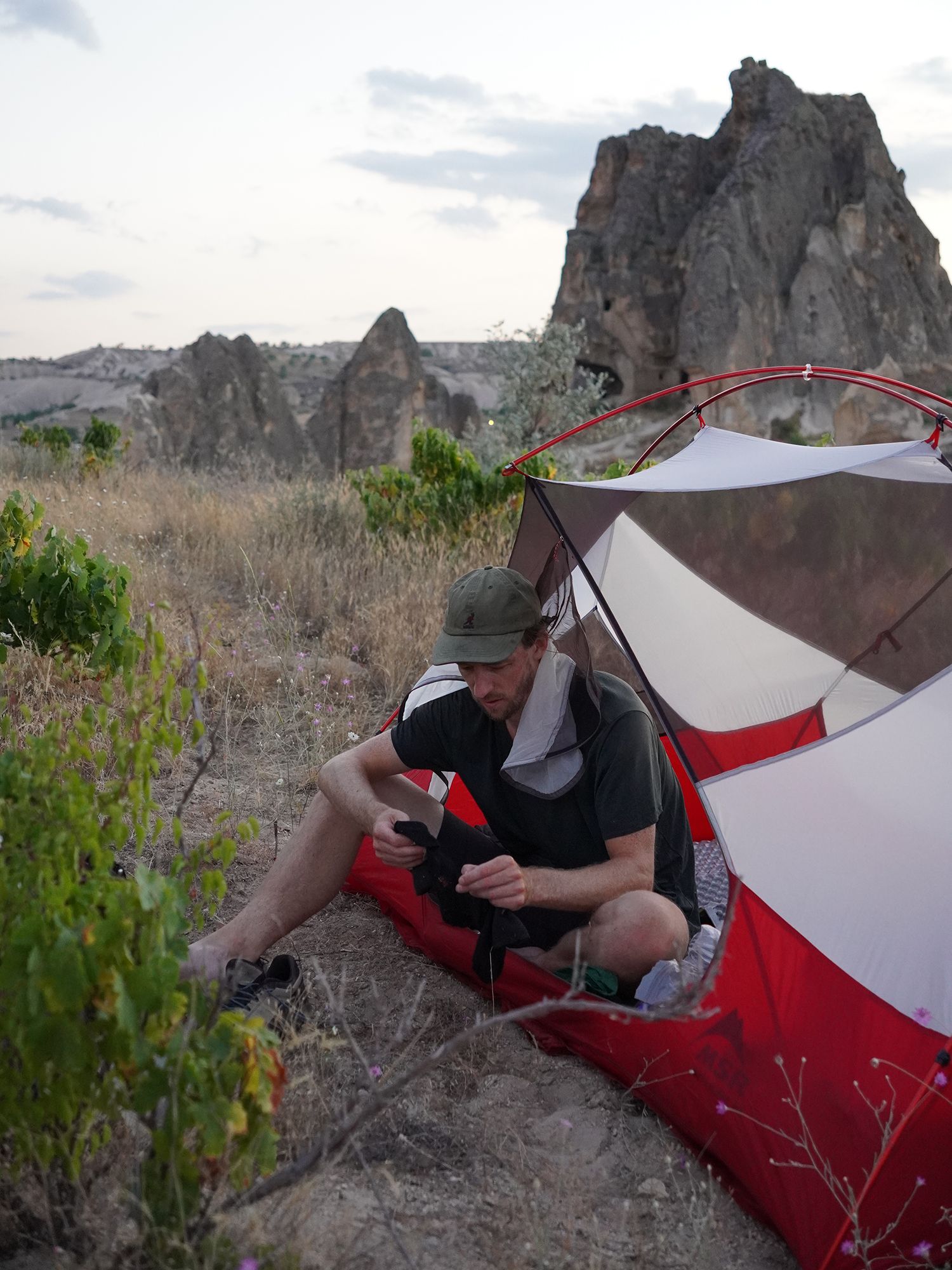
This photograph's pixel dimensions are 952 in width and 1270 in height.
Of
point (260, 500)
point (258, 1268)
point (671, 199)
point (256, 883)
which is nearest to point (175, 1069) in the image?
point (258, 1268)

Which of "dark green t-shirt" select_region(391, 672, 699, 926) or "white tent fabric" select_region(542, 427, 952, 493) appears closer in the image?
"dark green t-shirt" select_region(391, 672, 699, 926)

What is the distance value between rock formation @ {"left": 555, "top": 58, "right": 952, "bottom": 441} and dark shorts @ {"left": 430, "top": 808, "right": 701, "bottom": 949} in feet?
71.7

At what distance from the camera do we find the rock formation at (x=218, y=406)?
50.5ft

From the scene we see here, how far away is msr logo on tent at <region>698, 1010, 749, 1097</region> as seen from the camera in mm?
2158

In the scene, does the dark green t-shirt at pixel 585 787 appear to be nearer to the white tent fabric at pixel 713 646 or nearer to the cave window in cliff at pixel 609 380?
the white tent fabric at pixel 713 646

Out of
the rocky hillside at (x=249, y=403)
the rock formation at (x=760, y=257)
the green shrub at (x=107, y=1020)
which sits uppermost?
the rock formation at (x=760, y=257)

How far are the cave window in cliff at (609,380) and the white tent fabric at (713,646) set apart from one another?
74.2ft

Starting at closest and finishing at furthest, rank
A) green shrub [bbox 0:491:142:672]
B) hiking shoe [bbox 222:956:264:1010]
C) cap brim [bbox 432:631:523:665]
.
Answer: hiking shoe [bbox 222:956:264:1010], cap brim [bbox 432:631:523:665], green shrub [bbox 0:491:142:672]

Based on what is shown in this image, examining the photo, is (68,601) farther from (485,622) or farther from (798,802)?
(798,802)

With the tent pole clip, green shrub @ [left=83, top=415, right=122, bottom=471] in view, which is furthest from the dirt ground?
green shrub @ [left=83, top=415, right=122, bottom=471]

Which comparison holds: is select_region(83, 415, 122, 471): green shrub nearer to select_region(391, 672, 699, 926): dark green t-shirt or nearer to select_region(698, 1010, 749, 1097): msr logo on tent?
select_region(391, 672, 699, 926): dark green t-shirt

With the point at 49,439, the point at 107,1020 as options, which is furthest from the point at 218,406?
the point at 107,1020

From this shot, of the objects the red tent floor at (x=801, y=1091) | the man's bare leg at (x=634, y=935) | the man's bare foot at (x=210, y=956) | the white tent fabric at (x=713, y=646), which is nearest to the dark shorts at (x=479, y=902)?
the man's bare leg at (x=634, y=935)

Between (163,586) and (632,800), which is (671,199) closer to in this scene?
(163,586)
